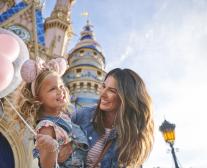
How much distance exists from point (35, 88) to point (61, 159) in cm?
77

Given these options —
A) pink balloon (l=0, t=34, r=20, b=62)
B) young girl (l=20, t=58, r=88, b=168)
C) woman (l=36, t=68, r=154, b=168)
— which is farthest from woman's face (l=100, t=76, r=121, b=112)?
pink balloon (l=0, t=34, r=20, b=62)

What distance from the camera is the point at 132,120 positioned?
259cm

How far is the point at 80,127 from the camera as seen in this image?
8.80 ft

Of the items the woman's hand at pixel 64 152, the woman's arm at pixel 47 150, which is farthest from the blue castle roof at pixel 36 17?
the woman's arm at pixel 47 150

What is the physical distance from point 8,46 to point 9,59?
18cm

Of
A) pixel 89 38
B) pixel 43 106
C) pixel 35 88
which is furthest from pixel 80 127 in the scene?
pixel 89 38

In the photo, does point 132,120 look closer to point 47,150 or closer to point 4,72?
point 47,150

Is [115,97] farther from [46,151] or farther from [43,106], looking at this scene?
[46,151]

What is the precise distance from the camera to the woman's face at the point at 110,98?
268cm

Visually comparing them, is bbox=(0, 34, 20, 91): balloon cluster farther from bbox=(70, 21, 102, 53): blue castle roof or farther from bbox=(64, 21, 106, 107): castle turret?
bbox=(70, 21, 102, 53): blue castle roof

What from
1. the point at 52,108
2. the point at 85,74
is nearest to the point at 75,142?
the point at 52,108

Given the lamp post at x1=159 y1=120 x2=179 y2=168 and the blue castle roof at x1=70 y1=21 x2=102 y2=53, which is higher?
the blue castle roof at x1=70 y1=21 x2=102 y2=53

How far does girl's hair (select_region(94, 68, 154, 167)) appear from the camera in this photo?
7.92 ft

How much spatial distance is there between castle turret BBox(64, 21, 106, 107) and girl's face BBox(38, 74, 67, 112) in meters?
15.5
